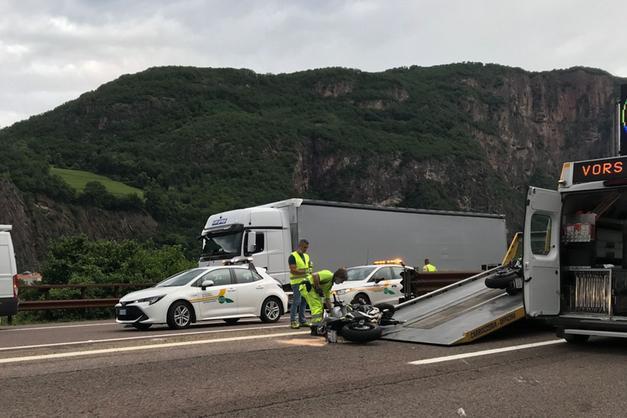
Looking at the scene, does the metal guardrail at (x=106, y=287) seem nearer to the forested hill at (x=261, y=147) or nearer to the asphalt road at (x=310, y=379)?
the asphalt road at (x=310, y=379)

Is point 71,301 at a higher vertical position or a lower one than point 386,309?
lower

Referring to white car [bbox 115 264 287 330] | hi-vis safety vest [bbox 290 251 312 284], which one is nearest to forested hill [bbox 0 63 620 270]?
white car [bbox 115 264 287 330]

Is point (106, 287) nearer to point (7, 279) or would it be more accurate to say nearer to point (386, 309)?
point (7, 279)

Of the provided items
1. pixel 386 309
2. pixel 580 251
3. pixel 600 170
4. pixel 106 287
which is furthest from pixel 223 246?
pixel 600 170

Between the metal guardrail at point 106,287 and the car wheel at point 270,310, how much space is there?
10.2ft

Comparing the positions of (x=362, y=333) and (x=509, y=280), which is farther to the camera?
(x=509, y=280)

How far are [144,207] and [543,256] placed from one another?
283 ft

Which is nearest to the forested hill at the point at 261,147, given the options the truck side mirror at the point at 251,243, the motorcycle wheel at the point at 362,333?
the truck side mirror at the point at 251,243

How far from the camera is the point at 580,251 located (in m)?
10.1

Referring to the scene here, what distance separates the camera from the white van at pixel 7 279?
571 inches

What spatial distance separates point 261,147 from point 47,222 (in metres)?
52.0

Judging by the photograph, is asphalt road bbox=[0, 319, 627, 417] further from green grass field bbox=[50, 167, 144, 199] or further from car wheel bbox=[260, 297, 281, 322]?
green grass field bbox=[50, 167, 144, 199]

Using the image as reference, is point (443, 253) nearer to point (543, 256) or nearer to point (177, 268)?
point (177, 268)

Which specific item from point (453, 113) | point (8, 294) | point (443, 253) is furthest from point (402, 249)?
point (453, 113)
